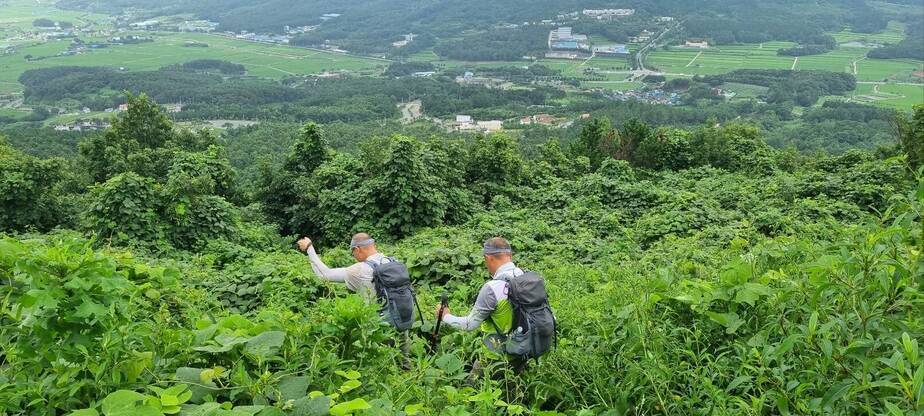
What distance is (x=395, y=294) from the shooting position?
146 inches

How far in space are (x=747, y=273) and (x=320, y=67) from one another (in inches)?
3157

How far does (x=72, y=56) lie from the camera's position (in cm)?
7512

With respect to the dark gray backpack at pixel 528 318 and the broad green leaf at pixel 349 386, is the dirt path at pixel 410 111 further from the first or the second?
the broad green leaf at pixel 349 386

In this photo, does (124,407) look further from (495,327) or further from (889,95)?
(889,95)

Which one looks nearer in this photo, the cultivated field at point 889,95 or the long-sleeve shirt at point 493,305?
the long-sleeve shirt at point 493,305

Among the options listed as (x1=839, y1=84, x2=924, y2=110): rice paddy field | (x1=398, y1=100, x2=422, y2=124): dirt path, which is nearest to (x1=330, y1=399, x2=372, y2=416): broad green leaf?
(x1=839, y1=84, x2=924, y2=110): rice paddy field

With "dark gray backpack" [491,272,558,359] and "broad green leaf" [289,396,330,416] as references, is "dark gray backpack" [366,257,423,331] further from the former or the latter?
"broad green leaf" [289,396,330,416]

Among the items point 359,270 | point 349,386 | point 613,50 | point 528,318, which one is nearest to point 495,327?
point 528,318

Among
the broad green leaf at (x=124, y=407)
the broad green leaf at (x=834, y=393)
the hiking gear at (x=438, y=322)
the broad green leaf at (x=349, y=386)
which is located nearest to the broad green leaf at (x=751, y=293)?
the broad green leaf at (x=834, y=393)

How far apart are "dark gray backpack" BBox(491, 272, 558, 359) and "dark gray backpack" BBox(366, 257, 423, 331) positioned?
2.49 ft

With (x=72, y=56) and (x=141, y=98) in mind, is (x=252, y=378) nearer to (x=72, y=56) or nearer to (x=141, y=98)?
(x=141, y=98)

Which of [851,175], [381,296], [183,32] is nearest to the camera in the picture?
[381,296]

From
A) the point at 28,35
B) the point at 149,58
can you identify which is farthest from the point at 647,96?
the point at 28,35

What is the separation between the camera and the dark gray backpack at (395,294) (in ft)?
12.1
